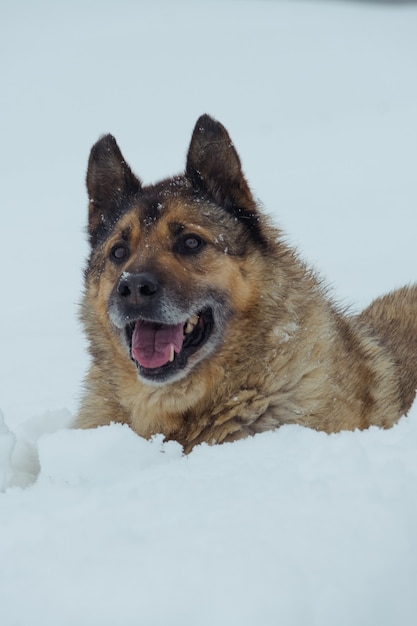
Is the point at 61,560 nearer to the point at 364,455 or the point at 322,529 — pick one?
the point at 322,529

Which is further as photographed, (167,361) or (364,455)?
(167,361)

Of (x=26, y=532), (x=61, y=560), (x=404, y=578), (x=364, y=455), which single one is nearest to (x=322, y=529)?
(x=404, y=578)

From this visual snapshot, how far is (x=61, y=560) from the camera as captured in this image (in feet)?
6.53

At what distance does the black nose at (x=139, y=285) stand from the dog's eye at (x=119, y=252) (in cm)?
45

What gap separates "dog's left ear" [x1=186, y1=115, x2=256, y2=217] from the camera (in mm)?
4105

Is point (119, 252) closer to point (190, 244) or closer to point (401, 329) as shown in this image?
point (190, 244)

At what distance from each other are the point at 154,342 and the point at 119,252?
0.61m

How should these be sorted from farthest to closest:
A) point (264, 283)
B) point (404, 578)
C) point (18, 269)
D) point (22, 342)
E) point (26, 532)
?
point (18, 269)
point (22, 342)
point (264, 283)
point (26, 532)
point (404, 578)

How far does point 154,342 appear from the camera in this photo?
3.86m

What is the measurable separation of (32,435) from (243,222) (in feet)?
5.47

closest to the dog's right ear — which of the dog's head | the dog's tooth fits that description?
the dog's head

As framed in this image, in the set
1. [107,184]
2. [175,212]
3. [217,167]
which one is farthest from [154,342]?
[107,184]

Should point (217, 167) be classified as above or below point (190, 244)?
above

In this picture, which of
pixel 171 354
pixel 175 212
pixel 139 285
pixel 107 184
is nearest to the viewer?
pixel 139 285
